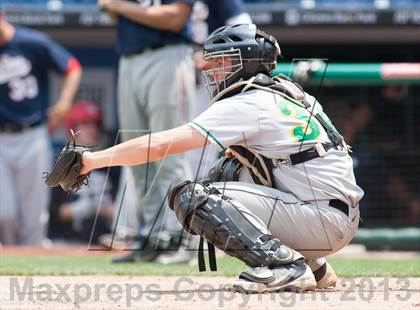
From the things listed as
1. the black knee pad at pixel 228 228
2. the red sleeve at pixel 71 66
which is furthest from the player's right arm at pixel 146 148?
the red sleeve at pixel 71 66

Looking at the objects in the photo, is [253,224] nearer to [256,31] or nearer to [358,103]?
[256,31]

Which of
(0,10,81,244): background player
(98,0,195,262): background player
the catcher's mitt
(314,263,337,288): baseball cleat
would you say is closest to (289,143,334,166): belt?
(314,263,337,288): baseball cleat

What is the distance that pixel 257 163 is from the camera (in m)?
4.24

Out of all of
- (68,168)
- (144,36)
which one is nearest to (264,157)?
(68,168)

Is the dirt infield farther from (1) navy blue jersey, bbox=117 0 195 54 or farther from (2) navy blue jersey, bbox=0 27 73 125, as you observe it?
(2) navy blue jersey, bbox=0 27 73 125

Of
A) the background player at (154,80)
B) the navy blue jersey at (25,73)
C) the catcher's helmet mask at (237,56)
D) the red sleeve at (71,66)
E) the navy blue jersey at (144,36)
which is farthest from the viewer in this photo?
the red sleeve at (71,66)

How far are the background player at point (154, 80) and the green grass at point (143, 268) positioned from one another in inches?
13.8

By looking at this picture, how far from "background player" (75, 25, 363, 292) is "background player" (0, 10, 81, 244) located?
391 cm

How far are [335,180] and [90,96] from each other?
624cm

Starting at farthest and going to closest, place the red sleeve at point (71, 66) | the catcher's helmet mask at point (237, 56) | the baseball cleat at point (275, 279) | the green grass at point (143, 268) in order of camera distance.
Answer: the red sleeve at point (71, 66), the green grass at point (143, 268), the catcher's helmet mask at point (237, 56), the baseball cleat at point (275, 279)

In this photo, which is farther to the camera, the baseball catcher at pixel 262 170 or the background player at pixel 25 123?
the background player at pixel 25 123

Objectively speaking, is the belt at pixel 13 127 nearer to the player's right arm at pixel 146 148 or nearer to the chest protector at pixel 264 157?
the chest protector at pixel 264 157

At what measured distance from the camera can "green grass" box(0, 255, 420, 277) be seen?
5.13 m

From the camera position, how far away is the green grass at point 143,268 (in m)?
5.13
